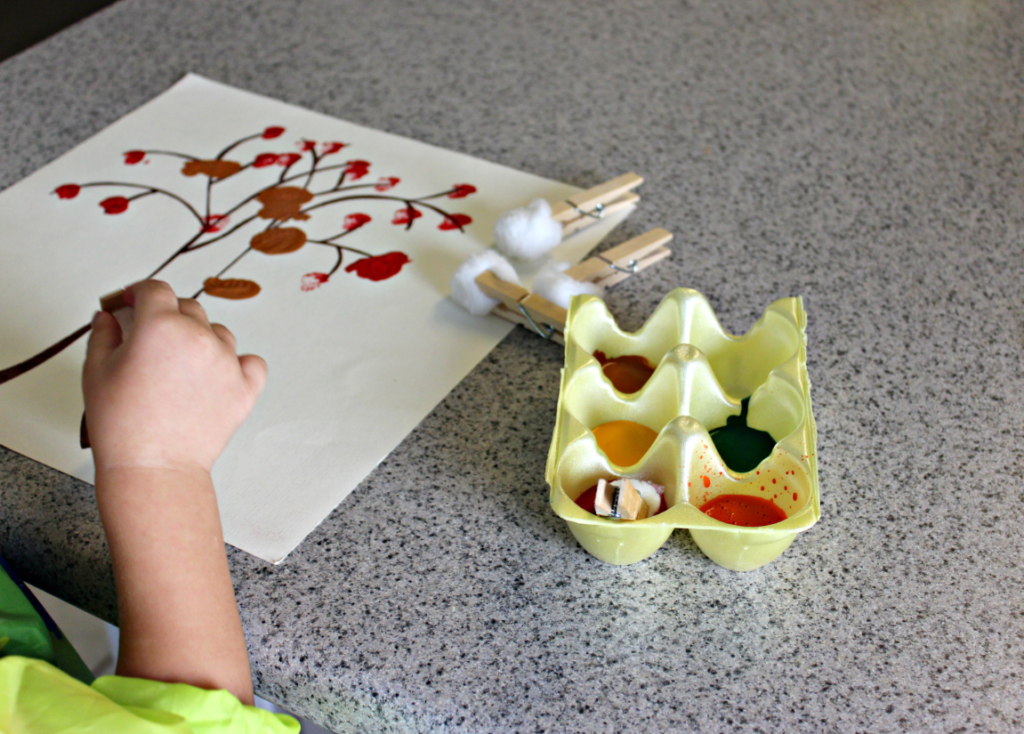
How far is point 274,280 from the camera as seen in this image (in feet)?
2.14

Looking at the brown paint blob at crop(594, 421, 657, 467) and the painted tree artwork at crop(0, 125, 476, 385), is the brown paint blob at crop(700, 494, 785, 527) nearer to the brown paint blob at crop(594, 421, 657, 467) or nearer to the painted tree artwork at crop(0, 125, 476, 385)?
the brown paint blob at crop(594, 421, 657, 467)

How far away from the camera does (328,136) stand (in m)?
0.81

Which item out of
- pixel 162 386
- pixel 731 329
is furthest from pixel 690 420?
pixel 162 386

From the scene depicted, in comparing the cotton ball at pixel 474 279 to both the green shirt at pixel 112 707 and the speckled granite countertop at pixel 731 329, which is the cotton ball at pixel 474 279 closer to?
the speckled granite countertop at pixel 731 329

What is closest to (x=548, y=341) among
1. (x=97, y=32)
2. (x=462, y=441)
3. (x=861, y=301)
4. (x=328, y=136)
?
(x=462, y=441)

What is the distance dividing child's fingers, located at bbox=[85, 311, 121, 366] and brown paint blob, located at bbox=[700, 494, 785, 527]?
341 mm

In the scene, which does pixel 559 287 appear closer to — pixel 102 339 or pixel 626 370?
pixel 626 370

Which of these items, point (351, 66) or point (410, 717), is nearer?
point (410, 717)

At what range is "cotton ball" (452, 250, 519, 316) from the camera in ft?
1.97

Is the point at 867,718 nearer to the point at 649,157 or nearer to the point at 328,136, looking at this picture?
the point at 649,157

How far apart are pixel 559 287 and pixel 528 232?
7 cm

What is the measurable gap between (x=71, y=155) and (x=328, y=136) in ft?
0.83

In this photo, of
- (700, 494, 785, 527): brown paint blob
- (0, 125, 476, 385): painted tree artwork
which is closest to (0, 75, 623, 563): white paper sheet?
(0, 125, 476, 385): painted tree artwork

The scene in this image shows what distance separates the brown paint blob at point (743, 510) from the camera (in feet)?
1.39
